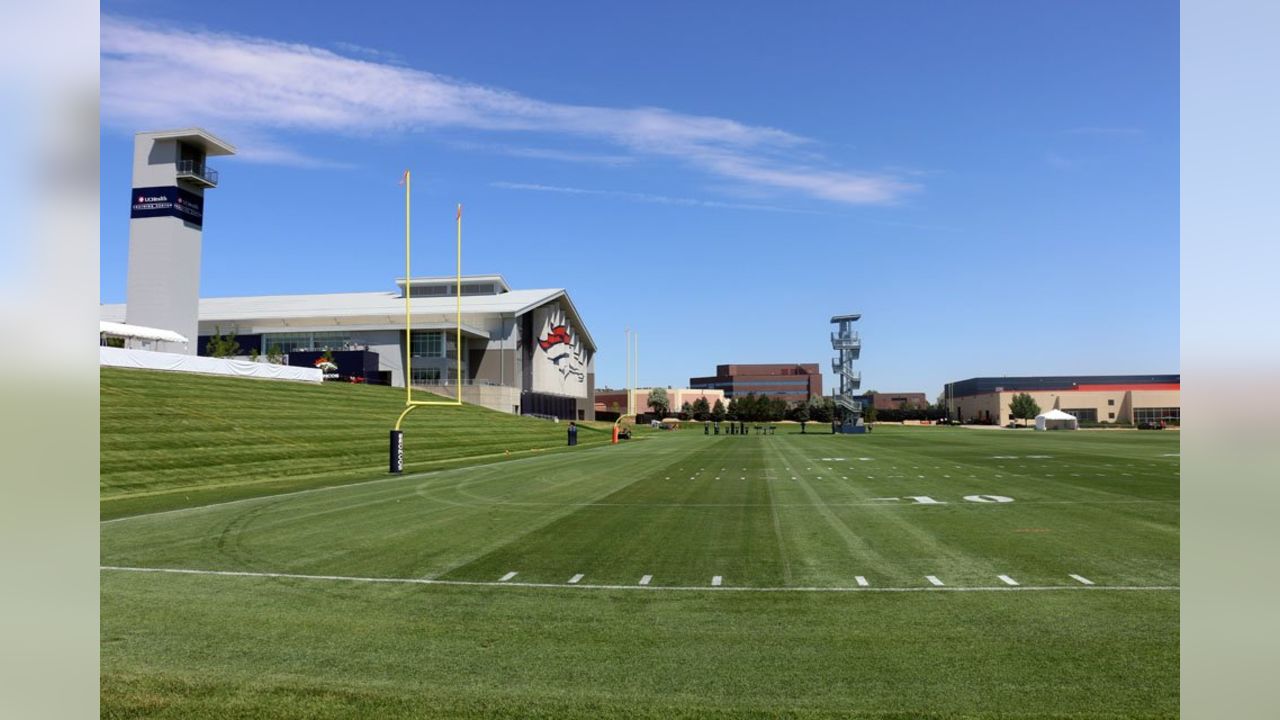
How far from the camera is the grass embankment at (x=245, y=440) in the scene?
23469 millimetres

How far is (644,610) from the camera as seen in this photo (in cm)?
855

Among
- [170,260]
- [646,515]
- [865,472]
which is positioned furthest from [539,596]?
[170,260]

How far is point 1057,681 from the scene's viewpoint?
20.2ft

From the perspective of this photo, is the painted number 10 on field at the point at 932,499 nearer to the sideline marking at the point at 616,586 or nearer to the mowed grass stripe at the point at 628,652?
the sideline marking at the point at 616,586

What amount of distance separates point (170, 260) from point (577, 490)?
5420 centimetres

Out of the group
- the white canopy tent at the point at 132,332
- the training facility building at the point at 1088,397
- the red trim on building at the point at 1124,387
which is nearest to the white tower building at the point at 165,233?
the white canopy tent at the point at 132,332

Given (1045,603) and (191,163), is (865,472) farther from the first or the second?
(191,163)

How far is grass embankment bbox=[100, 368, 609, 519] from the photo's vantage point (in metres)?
23.5

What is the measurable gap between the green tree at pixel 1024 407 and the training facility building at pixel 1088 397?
1.60m

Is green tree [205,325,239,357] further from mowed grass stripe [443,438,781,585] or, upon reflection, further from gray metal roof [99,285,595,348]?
mowed grass stripe [443,438,781,585]

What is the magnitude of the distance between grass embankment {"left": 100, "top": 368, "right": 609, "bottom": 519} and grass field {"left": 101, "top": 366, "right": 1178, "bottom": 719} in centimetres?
654

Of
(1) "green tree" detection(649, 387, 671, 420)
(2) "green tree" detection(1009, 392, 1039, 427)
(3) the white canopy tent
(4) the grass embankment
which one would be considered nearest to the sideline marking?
(4) the grass embankment

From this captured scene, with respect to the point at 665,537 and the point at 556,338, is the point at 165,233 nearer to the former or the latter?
the point at 556,338

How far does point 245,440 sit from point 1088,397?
14846cm
